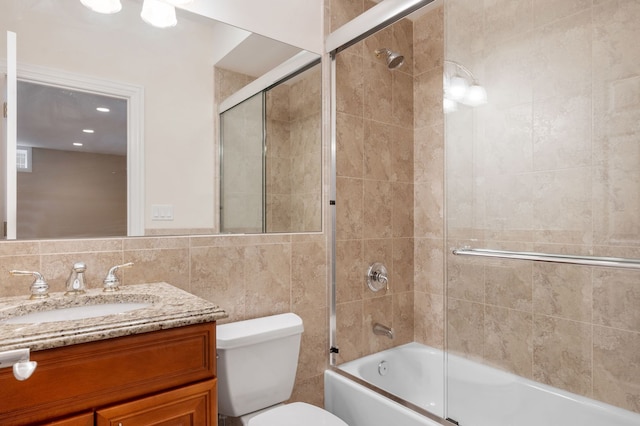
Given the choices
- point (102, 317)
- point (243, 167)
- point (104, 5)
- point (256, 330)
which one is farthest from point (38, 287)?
point (104, 5)

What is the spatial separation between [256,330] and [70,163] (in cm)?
94

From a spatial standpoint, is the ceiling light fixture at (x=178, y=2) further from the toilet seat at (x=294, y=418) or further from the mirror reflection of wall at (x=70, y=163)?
the toilet seat at (x=294, y=418)

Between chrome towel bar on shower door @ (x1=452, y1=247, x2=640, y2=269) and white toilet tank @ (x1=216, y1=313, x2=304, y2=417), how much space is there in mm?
879

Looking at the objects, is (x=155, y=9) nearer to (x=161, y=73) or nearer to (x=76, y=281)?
(x=161, y=73)

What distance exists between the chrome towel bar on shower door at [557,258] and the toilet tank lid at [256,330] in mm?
847

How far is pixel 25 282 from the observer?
126 cm

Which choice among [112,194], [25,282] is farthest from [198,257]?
[25,282]

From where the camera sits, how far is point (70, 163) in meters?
1.35

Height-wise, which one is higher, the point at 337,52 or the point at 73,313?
the point at 337,52

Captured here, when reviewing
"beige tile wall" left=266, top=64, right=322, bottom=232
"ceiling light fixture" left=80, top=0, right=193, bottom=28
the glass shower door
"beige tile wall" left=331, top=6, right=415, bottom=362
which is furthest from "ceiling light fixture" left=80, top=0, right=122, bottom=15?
"beige tile wall" left=331, top=6, right=415, bottom=362

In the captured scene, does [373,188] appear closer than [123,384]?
No

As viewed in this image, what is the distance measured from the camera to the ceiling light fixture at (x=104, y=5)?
4.61ft

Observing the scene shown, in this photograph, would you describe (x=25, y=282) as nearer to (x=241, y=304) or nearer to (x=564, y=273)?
(x=241, y=304)

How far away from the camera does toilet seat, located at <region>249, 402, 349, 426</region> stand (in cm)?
146
